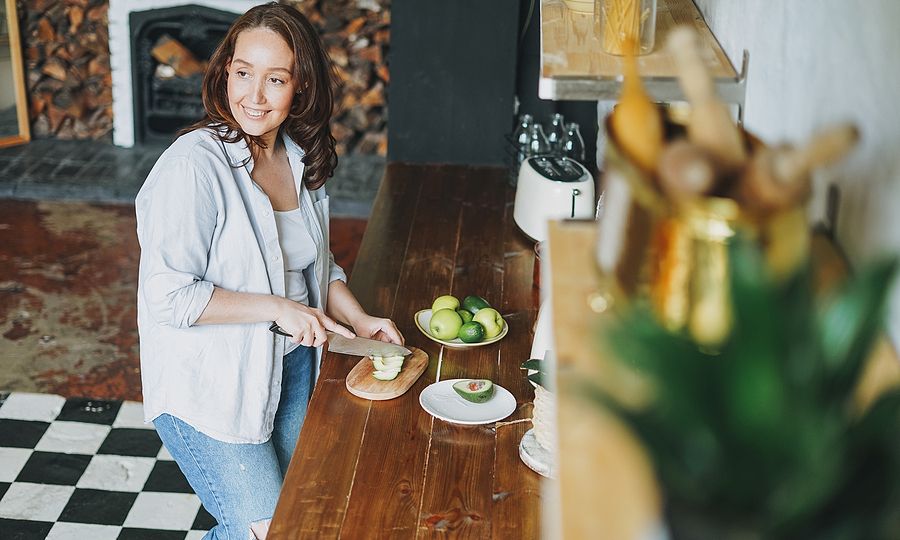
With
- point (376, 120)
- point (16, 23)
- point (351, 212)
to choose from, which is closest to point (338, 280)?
point (351, 212)

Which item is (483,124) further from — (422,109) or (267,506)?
(267,506)

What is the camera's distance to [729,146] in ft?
2.71

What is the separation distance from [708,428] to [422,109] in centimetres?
328

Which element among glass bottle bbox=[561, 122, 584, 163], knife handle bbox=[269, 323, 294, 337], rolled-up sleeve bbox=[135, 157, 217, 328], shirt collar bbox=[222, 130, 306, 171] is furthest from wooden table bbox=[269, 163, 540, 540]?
glass bottle bbox=[561, 122, 584, 163]

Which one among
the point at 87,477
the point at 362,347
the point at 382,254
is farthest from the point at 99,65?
the point at 362,347

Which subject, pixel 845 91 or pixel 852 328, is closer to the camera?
pixel 852 328

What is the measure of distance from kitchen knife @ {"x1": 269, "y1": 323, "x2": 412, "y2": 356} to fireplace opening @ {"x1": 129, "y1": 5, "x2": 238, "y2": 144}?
3893 millimetres

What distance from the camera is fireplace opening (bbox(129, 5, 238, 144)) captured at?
5.77 m

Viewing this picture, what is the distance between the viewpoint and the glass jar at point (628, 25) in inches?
57.6

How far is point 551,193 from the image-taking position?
285cm

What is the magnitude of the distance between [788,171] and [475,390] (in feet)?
4.36

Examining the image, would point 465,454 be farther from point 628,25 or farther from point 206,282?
point 628,25

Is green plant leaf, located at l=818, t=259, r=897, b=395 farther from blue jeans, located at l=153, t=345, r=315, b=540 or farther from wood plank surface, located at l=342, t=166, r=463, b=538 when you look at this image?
blue jeans, located at l=153, t=345, r=315, b=540

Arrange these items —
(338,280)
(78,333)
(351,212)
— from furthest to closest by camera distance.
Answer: (351,212)
(78,333)
(338,280)
